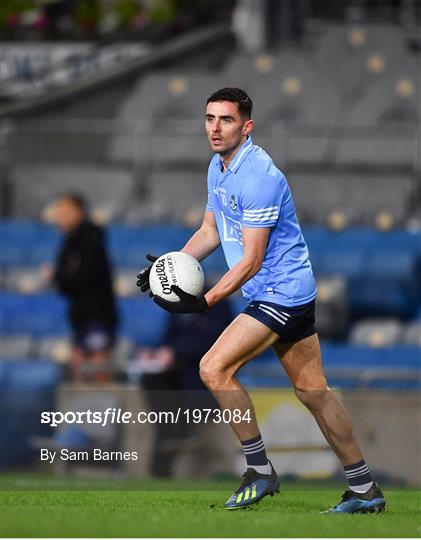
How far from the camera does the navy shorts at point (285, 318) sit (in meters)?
7.41

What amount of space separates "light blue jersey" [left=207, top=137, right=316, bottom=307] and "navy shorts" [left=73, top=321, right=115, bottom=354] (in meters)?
6.59

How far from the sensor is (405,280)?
16.7 metres

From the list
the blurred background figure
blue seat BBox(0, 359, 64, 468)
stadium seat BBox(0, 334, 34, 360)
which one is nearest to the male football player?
the blurred background figure

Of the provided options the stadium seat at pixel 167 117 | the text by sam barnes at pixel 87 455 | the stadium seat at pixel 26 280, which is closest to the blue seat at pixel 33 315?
the stadium seat at pixel 26 280

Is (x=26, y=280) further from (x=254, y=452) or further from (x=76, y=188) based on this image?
(x=254, y=452)

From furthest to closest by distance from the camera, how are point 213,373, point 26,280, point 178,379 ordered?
point 26,280 → point 178,379 → point 213,373

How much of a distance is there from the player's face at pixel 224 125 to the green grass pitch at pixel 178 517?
1900mm

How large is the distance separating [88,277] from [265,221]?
22.8 feet

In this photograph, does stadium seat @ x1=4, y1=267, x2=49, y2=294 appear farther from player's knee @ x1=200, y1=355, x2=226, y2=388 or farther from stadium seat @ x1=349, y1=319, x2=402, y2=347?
player's knee @ x1=200, y1=355, x2=226, y2=388

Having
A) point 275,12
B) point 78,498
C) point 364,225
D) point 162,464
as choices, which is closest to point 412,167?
point 364,225

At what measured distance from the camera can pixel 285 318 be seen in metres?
7.43

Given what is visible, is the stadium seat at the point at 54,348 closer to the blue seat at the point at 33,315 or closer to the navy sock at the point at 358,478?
the blue seat at the point at 33,315

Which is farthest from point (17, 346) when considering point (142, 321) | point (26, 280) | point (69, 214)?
point (69, 214)

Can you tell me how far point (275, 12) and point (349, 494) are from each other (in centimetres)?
1501
